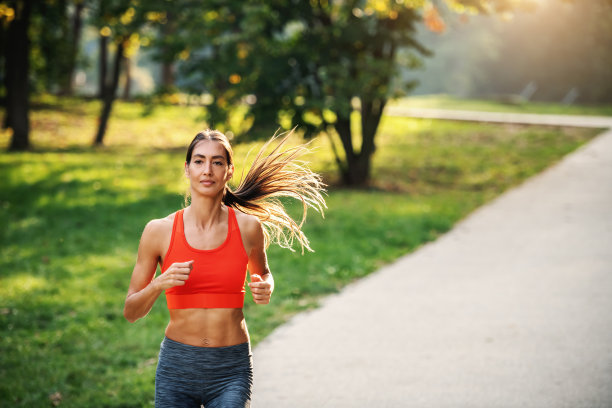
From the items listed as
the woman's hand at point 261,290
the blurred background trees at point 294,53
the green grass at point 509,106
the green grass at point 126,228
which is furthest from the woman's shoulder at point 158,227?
the green grass at point 509,106

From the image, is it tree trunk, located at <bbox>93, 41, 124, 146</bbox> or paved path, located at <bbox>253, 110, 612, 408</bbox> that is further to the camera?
tree trunk, located at <bbox>93, 41, 124, 146</bbox>

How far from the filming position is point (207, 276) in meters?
2.94

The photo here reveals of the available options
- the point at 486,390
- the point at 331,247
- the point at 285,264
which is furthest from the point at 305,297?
the point at 486,390

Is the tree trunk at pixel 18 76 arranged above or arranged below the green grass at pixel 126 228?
above

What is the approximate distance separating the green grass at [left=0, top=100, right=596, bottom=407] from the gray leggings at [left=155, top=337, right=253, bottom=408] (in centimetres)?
195

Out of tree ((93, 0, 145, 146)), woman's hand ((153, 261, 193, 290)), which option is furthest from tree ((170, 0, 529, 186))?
woman's hand ((153, 261, 193, 290))

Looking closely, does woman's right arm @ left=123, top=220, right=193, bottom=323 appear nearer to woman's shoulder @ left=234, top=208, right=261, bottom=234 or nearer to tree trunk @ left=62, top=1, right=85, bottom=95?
woman's shoulder @ left=234, top=208, right=261, bottom=234

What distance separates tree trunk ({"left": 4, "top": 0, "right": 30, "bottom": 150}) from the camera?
676 inches

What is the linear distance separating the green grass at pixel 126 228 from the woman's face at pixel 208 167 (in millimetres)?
2352

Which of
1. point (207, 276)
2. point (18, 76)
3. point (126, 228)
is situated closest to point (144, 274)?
point (207, 276)

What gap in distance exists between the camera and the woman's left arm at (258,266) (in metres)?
2.98

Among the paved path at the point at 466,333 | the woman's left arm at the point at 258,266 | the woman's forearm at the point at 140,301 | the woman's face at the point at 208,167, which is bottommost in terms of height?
the paved path at the point at 466,333

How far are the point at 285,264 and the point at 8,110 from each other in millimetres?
13261

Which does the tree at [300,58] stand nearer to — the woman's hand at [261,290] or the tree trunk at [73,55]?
the woman's hand at [261,290]
